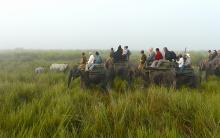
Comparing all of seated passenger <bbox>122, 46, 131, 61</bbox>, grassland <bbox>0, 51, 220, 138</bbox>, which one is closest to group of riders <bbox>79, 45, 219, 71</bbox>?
seated passenger <bbox>122, 46, 131, 61</bbox>

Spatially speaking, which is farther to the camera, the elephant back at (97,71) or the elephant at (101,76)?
the elephant back at (97,71)

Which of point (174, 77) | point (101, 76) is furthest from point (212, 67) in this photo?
point (101, 76)

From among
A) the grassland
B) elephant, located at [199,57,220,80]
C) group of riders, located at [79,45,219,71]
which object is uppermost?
group of riders, located at [79,45,219,71]

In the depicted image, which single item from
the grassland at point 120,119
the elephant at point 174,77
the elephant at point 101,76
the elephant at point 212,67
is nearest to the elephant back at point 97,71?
the elephant at point 101,76

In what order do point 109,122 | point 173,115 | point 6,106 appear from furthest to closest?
point 6,106, point 173,115, point 109,122

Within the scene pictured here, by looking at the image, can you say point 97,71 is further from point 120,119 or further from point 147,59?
point 120,119

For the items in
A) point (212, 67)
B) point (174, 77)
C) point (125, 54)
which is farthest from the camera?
point (212, 67)

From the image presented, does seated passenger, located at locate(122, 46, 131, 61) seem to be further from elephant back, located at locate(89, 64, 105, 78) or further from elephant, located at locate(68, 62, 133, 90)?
elephant back, located at locate(89, 64, 105, 78)

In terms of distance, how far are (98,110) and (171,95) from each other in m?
2.21

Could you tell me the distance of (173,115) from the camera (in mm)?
6758

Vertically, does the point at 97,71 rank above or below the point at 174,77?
above

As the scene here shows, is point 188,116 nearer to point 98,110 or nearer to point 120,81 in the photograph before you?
point 98,110

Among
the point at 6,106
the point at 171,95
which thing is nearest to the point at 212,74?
the point at 171,95

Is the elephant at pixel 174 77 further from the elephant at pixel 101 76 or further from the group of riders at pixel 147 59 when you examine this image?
the elephant at pixel 101 76
